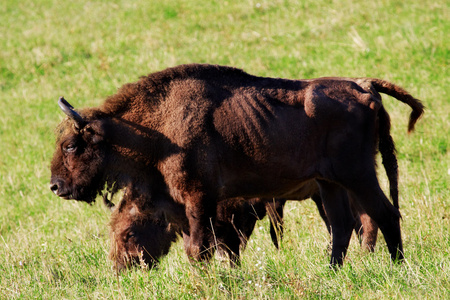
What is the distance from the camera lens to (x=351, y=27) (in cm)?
1650

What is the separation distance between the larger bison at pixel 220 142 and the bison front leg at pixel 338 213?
0.27 meters

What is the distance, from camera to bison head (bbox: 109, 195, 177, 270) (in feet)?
24.5

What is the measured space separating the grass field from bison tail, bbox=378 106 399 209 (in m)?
0.59

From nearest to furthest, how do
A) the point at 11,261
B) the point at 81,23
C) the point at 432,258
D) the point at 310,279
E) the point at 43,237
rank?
the point at 310,279 < the point at 432,258 < the point at 11,261 < the point at 43,237 < the point at 81,23

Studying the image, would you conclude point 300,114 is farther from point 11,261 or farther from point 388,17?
point 388,17

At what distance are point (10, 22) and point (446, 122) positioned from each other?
15749 millimetres

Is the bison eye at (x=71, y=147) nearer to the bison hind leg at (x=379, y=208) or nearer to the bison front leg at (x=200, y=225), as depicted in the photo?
the bison front leg at (x=200, y=225)

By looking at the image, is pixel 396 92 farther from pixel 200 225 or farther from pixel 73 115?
pixel 73 115

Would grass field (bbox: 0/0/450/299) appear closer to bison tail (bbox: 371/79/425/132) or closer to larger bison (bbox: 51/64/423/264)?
larger bison (bbox: 51/64/423/264)

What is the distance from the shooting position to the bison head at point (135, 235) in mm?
7477

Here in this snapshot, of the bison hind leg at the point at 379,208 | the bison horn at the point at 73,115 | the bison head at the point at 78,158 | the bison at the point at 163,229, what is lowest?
the bison at the point at 163,229

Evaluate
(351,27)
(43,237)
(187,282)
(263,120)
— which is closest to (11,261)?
(43,237)

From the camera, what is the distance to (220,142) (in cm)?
611

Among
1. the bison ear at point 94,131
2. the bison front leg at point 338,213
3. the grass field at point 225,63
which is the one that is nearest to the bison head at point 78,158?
the bison ear at point 94,131
